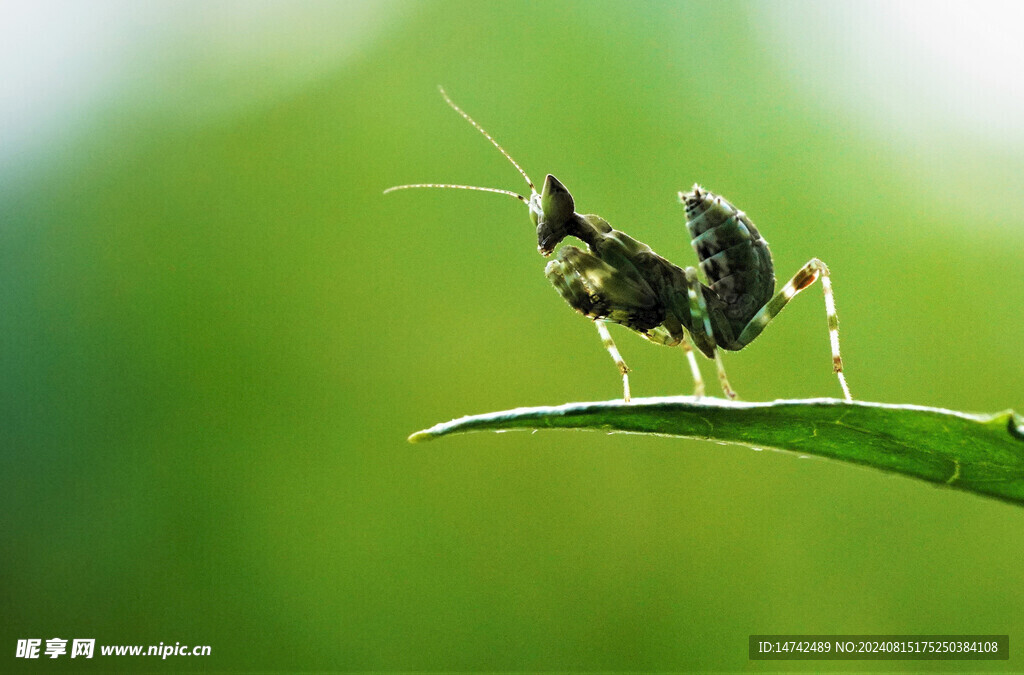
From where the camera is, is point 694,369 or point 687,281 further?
point 687,281

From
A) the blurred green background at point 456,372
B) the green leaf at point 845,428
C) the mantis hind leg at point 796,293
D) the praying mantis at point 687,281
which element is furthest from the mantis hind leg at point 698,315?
the blurred green background at point 456,372

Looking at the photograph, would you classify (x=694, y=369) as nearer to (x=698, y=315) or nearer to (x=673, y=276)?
(x=698, y=315)

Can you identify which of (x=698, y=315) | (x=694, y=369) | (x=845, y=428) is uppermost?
(x=698, y=315)

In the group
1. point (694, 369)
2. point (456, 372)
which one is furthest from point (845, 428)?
point (456, 372)

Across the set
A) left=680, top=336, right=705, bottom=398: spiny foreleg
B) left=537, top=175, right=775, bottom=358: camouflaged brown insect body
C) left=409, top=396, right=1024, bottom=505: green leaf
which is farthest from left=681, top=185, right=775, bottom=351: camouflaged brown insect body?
left=409, top=396, right=1024, bottom=505: green leaf

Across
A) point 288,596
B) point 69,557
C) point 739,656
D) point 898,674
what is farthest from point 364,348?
point 898,674

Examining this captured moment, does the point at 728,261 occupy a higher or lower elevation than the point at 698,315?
higher
